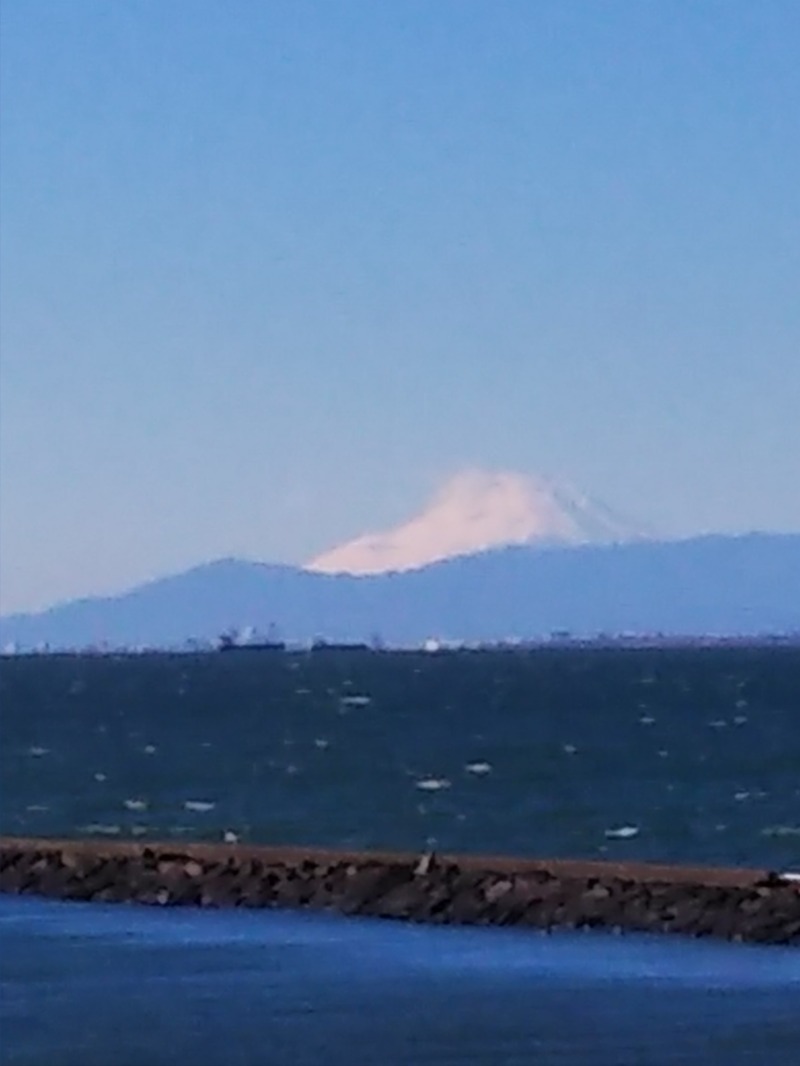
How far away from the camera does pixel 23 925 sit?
97.8 ft

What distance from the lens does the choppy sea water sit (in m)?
50.8

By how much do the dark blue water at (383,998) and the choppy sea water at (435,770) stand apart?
56.7ft

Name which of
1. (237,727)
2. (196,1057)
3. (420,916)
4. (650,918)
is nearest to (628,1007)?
(196,1057)

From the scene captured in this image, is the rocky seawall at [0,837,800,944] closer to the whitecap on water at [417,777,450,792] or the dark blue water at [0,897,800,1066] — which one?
the dark blue water at [0,897,800,1066]

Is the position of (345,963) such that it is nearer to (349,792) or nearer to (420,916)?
(420,916)

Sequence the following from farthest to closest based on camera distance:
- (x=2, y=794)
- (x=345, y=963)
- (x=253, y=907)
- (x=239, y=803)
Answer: (x=2, y=794)
(x=239, y=803)
(x=253, y=907)
(x=345, y=963)

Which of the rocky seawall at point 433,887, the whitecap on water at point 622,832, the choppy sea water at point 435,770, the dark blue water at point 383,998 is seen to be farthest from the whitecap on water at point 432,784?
the dark blue water at point 383,998

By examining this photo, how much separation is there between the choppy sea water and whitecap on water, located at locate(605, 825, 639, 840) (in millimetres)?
45

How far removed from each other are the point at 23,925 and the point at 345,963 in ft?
19.1

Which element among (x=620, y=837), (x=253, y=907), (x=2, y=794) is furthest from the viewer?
(x=2, y=794)

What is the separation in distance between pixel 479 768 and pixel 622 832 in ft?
64.1

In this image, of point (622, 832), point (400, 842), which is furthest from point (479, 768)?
point (400, 842)

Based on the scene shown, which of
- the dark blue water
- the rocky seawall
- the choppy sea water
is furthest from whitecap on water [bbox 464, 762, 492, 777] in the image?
the dark blue water

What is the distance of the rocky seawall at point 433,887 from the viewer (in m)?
28.0
